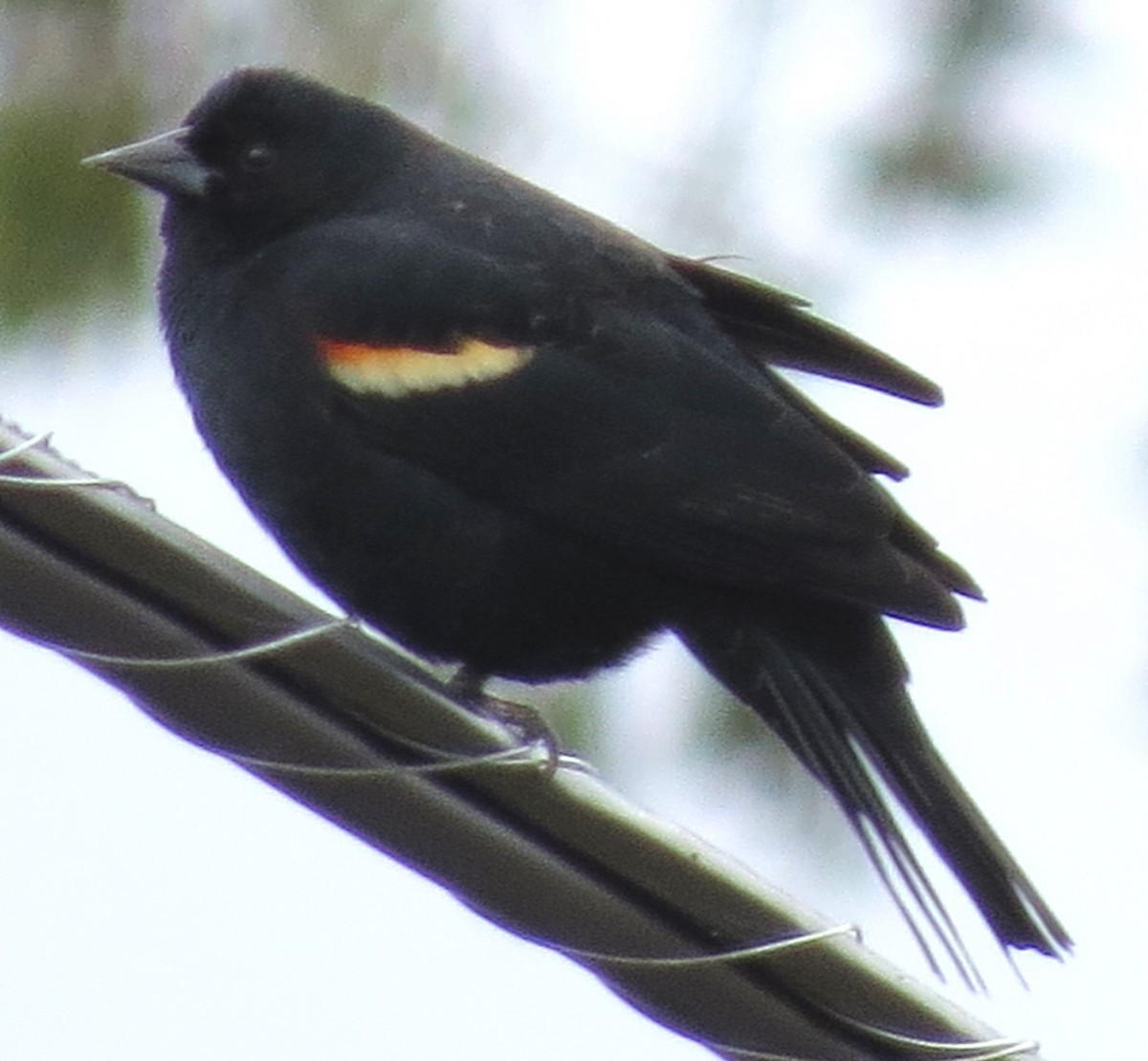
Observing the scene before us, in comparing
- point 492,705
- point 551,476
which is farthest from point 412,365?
point 492,705

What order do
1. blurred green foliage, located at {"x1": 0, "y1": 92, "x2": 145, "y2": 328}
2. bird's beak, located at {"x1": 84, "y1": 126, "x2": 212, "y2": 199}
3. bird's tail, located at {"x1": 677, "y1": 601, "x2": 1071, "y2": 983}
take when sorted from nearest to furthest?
bird's tail, located at {"x1": 677, "y1": 601, "x2": 1071, "y2": 983} < bird's beak, located at {"x1": 84, "y1": 126, "x2": 212, "y2": 199} < blurred green foliage, located at {"x1": 0, "y1": 92, "x2": 145, "y2": 328}

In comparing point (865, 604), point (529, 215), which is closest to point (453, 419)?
point (529, 215)

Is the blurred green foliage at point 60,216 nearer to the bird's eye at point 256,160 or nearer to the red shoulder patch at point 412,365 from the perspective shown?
the bird's eye at point 256,160

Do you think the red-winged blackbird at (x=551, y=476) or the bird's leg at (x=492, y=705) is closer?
the bird's leg at (x=492, y=705)

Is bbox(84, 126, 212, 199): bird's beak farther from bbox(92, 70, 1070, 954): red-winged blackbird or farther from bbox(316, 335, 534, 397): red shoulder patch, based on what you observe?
bbox(316, 335, 534, 397): red shoulder patch

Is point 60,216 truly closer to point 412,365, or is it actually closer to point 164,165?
point 164,165

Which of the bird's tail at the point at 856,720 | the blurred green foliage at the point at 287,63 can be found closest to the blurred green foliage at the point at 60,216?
the blurred green foliage at the point at 287,63

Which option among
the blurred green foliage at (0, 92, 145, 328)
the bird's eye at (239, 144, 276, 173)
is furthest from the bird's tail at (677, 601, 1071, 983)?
the blurred green foliage at (0, 92, 145, 328)

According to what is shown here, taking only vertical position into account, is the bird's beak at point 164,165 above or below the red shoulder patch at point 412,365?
above
